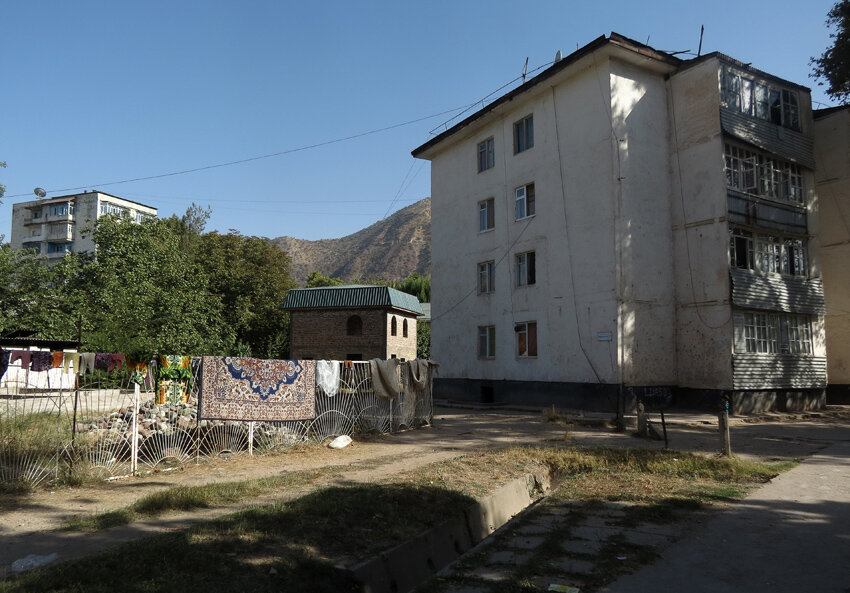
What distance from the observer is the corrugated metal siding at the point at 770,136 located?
71.5 feet

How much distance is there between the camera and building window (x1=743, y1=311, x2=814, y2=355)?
864 inches

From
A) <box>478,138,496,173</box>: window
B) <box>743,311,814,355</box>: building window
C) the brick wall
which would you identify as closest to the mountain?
the brick wall

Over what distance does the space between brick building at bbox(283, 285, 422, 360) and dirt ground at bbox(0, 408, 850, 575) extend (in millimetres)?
19224

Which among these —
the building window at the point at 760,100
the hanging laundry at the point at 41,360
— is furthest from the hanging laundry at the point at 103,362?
the building window at the point at 760,100

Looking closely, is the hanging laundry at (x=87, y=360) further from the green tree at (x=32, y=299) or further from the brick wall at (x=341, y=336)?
the brick wall at (x=341, y=336)

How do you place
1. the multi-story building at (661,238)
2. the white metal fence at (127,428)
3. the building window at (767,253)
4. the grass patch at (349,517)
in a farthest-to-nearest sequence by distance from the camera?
1. the building window at (767,253)
2. the multi-story building at (661,238)
3. the white metal fence at (127,428)
4. the grass patch at (349,517)

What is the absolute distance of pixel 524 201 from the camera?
1013 inches

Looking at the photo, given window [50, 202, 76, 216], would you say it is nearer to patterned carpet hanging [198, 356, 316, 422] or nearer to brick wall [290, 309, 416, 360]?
brick wall [290, 309, 416, 360]

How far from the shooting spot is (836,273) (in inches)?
1026

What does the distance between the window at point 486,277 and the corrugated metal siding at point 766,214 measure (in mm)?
10122

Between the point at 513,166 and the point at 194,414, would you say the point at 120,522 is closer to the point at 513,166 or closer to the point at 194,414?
the point at 194,414

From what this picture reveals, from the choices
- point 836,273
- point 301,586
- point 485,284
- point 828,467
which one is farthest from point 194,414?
point 836,273

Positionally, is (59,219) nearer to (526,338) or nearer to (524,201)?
(524,201)

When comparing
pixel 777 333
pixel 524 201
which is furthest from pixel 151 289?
pixel 777 333
